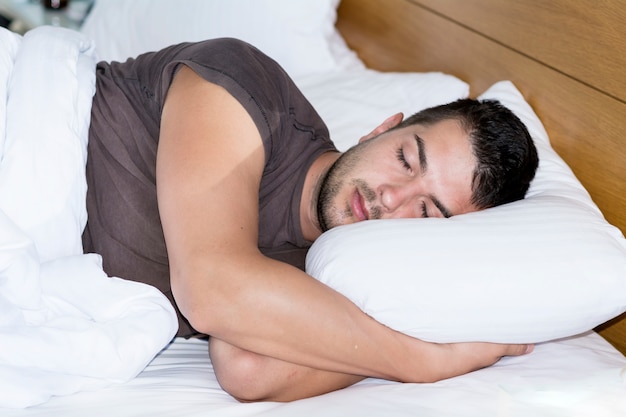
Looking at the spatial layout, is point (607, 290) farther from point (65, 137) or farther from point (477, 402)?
point (65, 137)

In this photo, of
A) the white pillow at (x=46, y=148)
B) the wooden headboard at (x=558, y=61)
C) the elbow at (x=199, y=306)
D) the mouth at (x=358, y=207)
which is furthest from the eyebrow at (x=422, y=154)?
the white pillow at (x=46, y=148)

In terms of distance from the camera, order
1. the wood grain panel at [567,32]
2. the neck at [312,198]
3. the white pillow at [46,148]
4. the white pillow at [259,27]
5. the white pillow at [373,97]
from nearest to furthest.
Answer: the white pillow at [46,148] → the wood grain panel at [567,32] → the neck at [312,198] → the white pillow at [373,97] → the white pillow at [259,27]

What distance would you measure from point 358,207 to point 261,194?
188mm

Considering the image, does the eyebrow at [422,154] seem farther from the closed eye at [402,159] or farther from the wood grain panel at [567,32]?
the wood grain panel at [567,32]

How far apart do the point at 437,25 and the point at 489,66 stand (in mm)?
216

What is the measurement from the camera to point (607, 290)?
1129mm

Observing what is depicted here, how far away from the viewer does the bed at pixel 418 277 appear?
107 cm

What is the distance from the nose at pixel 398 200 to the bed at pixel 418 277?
12 centimetres

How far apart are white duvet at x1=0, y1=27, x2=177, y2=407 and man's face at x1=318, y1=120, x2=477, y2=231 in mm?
364

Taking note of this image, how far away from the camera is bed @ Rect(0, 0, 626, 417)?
3.50ft

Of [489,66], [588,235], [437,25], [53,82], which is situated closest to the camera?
[588,235]

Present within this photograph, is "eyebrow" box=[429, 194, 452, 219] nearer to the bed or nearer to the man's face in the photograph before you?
the man's face

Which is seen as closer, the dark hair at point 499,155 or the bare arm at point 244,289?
the bare arm at point 244,289

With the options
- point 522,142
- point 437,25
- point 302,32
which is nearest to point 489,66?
point 437,25
